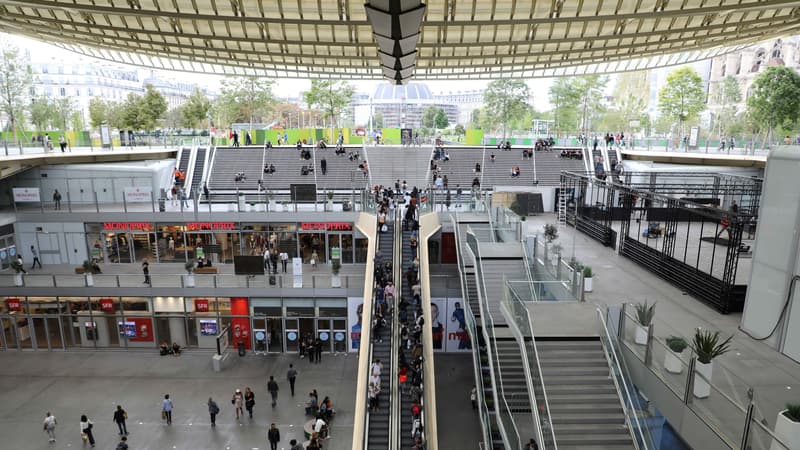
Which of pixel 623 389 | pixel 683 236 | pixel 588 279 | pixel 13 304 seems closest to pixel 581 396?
pixel 623 389

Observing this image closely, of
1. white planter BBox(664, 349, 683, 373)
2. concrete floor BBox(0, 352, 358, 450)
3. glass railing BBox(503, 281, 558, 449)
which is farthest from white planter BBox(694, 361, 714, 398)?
concrete floor BBox(0, 352, 358, 450)

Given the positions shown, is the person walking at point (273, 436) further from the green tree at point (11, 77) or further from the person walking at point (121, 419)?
the green tree at point (11, 77)

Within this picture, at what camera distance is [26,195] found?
26.7m

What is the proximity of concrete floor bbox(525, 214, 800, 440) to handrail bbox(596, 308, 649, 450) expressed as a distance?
1.02 m

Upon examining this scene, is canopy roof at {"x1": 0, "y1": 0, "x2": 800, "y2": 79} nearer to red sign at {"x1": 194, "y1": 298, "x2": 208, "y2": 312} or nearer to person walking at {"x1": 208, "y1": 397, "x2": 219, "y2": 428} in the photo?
red sign at {"x1": 194, "y1": 298, "x2": 208, "y2": 312}

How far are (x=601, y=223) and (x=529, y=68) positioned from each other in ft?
39.5

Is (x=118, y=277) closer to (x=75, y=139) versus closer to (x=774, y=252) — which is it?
(x=75, y=139)

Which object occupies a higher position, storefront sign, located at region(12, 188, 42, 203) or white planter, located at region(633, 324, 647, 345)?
→ storefront sign, located at region(12, 188, 42, 203)

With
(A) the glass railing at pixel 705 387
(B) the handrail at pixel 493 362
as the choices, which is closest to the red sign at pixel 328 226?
(B) the handrail at pixel 493 362

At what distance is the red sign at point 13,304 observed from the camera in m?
23.3

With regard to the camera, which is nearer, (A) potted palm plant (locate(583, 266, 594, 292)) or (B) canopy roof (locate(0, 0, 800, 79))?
(A) potted palm plant (locate(583, 266, 594, 292))

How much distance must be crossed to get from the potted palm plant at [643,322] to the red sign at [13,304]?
26.4 metres

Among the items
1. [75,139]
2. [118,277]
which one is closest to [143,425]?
[118,277]

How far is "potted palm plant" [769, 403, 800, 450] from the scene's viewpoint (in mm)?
6342
